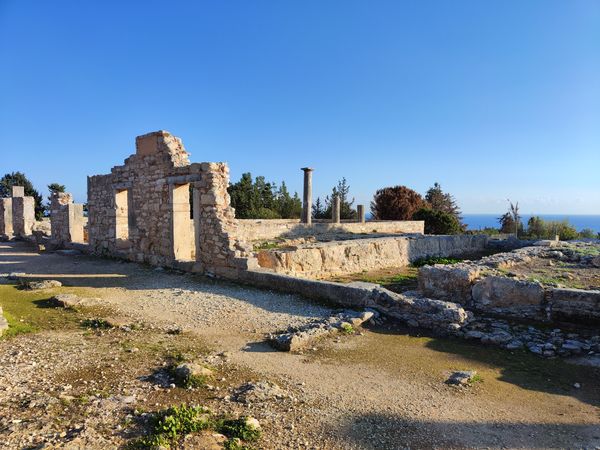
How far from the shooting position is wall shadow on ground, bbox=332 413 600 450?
3357 mm

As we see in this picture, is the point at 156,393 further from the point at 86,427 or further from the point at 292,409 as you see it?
the point at 292,409

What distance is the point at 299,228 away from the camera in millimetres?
21859

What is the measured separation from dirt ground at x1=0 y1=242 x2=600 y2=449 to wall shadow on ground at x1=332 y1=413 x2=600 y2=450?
0.5 inches

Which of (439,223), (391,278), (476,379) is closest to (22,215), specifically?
(391,278)

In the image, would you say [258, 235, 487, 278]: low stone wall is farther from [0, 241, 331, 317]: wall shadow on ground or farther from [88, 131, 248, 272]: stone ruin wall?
[0, 241, 331, 317]: wall shadow on ground

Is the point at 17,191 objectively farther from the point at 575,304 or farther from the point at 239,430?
the point at 575,304

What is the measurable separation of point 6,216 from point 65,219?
26.7ft

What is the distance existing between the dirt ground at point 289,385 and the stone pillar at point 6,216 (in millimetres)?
18260

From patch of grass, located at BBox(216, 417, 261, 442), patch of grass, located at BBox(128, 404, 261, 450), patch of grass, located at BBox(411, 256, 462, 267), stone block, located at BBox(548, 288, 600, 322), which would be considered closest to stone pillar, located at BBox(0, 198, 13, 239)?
patch of grass, located at BBox(411, 256, 462, 267)

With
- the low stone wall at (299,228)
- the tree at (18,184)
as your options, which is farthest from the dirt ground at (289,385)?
the tree at (18,184)

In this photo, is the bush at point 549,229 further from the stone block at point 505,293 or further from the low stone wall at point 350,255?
the stone block at point 505,293

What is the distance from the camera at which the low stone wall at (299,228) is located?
62.2 ft

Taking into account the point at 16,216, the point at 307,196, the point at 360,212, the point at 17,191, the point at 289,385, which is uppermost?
the point at 17,191

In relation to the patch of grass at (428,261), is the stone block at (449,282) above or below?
above
